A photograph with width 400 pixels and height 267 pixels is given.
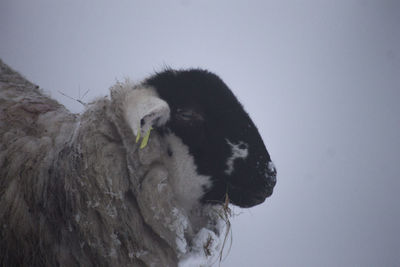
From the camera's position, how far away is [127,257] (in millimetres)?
1279

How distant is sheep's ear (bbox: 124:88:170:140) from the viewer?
1.17 meters

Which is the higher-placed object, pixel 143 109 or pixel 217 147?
pixel 143 109

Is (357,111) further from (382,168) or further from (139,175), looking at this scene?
(139,175)

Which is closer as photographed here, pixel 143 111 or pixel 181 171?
pixel 143 111

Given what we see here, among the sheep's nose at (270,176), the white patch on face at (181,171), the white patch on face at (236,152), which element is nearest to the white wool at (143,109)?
the white patch on face at (181,171)

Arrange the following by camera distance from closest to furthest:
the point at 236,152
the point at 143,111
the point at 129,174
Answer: the point at 143,111 → the point at 129,174 → the point at 236,152

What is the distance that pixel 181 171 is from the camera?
148 cm

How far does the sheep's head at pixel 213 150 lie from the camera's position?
1479mm

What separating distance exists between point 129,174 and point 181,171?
372 mm

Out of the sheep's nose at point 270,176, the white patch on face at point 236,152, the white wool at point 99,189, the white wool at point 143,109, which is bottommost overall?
the white wool at point 99,189

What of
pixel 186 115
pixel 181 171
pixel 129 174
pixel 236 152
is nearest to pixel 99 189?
pixel 129 174

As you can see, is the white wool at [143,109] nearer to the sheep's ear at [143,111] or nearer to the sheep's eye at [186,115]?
the sheep's ear at [143,111]

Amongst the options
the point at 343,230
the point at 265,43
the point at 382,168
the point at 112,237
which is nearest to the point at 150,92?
the point at 112,237

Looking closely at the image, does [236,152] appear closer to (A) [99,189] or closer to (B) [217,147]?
(B) [217,147]
